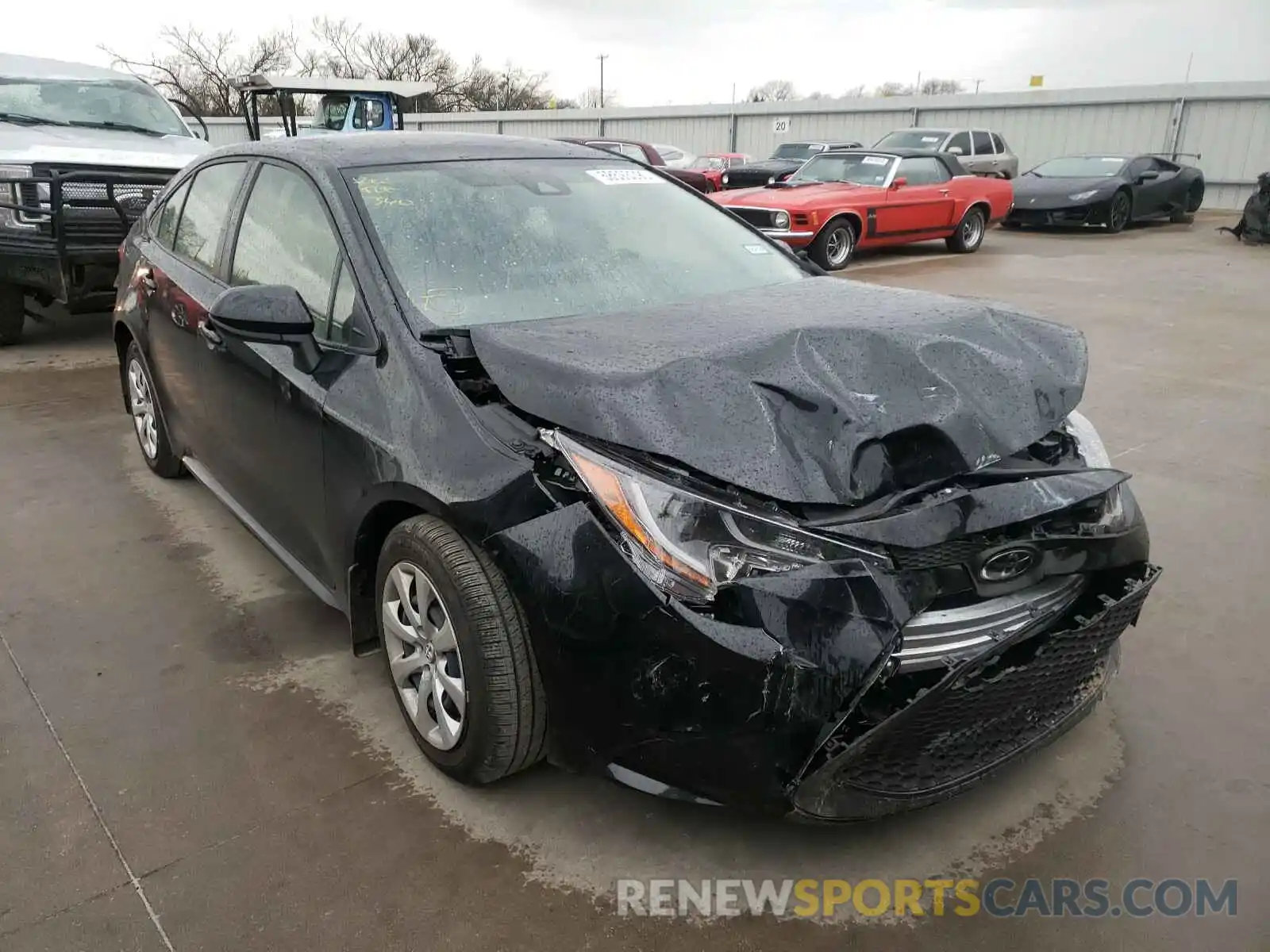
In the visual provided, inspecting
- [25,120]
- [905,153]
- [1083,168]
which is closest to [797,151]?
[1083,168]

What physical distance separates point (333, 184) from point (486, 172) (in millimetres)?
540

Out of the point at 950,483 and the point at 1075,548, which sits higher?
the point at 950,483

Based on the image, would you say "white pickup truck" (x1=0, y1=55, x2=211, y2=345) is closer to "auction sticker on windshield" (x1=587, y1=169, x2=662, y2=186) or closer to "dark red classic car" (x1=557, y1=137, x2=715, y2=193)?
"auction sticker on windshield" (x1=587, y1=169, x2=662, y2=186)

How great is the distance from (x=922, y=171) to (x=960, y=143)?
5.41m

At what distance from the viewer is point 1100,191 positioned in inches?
598

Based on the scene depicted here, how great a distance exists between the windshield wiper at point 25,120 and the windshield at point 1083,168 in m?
14.9

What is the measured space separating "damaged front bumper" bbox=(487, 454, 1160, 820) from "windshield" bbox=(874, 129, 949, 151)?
53.0 feet

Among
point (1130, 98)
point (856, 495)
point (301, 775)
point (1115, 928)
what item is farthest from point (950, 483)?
point (1130, 98)

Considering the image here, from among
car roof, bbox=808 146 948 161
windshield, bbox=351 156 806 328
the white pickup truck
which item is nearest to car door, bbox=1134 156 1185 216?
car roof, bbox=808 146 948 161

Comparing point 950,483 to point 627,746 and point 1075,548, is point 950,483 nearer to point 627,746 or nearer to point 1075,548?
point 1075,548

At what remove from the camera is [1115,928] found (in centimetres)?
205

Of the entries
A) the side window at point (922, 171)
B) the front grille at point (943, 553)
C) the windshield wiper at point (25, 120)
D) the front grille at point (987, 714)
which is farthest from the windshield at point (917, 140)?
the front grille at point (943, 553)

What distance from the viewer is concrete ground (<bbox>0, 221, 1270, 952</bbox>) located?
80.7 inches

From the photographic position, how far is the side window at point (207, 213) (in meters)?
3.54
